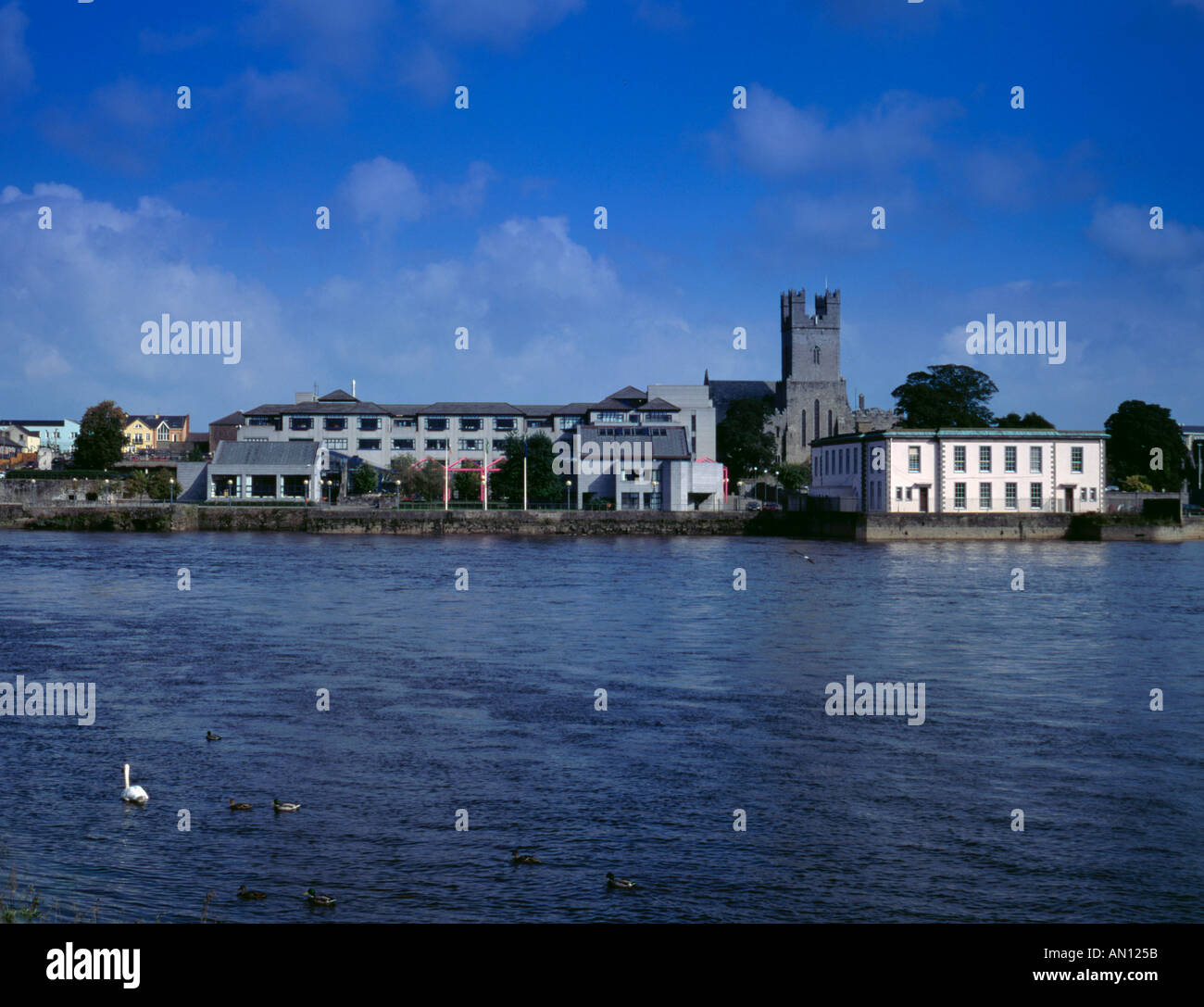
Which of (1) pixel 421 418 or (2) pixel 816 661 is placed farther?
(1) pixel 421 418

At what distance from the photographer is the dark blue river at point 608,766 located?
11484mm

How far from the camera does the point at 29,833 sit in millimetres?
12906

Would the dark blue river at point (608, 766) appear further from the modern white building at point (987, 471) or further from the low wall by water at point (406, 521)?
the low wall by water at point (406, 521)

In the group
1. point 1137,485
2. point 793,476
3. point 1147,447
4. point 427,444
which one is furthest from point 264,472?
point 1147,447

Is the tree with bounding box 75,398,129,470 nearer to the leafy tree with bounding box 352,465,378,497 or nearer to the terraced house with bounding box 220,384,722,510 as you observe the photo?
the terraced house with bounding box 220,384,722,510

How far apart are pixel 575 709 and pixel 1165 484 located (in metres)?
123

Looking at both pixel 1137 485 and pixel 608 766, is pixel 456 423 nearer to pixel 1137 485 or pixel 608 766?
pixel 1137 485

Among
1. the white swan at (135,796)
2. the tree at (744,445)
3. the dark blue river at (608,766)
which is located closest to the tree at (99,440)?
the tree at (744,445)

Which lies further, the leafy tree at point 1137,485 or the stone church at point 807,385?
the stone church at point 807,385

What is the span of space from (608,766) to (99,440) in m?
143

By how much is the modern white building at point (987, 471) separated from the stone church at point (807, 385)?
250 ft
